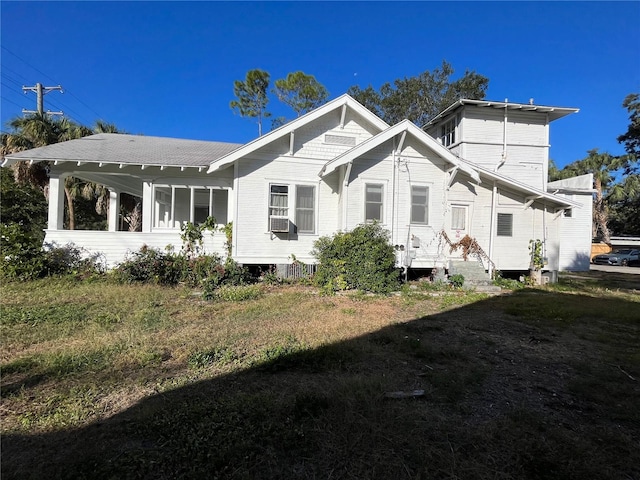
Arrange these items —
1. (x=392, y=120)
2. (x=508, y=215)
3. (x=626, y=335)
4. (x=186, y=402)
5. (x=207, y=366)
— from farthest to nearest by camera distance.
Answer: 1. (x=392, y=120)
2. (x=508, y=215)
3. (x=626, y=335)
4. (x=207, y=366)
5. (x=186, y=402)

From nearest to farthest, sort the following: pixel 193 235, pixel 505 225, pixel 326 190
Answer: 1. pixel 193 235
2. pixel 326 190
3. pixel 505 225

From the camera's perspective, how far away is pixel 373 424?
117 inches

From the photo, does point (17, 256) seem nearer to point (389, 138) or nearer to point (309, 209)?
point (309, 209)

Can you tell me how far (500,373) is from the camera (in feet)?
14.5

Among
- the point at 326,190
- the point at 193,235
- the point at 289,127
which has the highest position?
the point at 289,127

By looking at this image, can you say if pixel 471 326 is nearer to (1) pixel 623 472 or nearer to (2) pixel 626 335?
(2) pixel 626 335

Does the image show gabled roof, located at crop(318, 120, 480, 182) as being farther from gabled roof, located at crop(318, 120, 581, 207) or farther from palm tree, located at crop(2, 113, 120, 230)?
palm tree, located at crop(2, 113, 120, 230)

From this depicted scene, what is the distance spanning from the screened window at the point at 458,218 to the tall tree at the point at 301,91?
1792 cm

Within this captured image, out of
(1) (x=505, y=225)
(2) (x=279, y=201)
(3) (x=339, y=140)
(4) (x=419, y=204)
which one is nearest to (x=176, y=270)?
(2) (x=279, y=201)

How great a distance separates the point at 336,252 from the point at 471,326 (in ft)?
15.9

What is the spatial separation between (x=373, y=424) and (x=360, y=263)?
296 inches

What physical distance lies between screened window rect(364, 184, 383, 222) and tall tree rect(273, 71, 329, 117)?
17593 millimetres

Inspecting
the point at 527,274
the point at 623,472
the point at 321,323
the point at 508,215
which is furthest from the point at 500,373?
the point at 527,274

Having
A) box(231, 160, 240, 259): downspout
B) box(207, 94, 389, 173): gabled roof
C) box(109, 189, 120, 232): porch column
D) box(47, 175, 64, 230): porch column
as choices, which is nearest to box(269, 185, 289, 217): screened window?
box(231, 160, 240, 259): downspout
